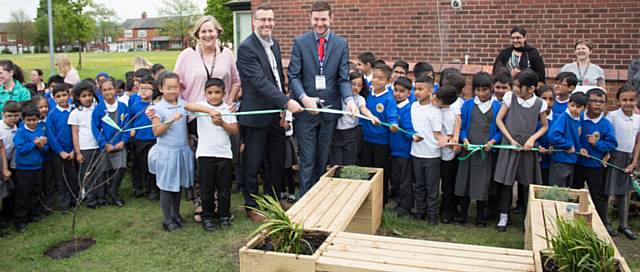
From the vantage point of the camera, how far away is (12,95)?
6648 millimetres

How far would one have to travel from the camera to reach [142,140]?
21.9 ft

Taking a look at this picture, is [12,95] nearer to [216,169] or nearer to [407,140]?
[216,169]

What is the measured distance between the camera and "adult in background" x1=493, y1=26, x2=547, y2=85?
6.89m

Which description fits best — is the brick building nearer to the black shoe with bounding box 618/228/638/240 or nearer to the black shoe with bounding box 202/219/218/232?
the black shoe with bounding box 618/228/638/240

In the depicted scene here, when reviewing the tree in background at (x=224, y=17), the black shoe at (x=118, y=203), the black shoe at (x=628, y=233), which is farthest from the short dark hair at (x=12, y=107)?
the tree in background at (x=224, y=17)

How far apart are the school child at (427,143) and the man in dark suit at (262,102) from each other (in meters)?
1.33

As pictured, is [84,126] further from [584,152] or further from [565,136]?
[584,152]

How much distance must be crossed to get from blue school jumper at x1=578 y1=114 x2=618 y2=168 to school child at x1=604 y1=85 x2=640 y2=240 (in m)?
0.13

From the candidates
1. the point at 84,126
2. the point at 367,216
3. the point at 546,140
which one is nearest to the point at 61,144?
the point at 84,126

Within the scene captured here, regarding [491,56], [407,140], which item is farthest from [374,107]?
[491,56]

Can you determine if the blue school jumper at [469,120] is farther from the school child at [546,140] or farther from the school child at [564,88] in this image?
the school child at [564,88]

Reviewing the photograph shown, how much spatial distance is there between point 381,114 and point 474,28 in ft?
13.4

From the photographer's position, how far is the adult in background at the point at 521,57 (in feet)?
A: 22.6

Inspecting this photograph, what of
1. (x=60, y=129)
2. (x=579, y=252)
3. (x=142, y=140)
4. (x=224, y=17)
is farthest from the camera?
(x=224, y=17)
